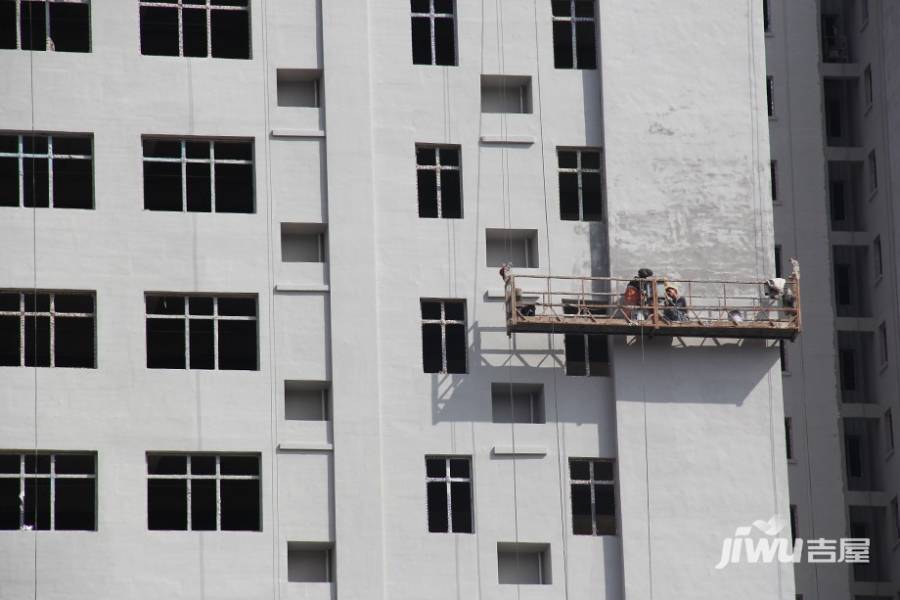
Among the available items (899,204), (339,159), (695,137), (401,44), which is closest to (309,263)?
(339,159)

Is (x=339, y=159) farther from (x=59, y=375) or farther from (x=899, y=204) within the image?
(x=899, y=204)

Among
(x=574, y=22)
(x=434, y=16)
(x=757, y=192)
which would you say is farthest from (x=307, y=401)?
(x=757, y=192)

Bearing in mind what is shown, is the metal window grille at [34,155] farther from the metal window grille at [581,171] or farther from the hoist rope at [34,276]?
the metal window grille at [581,171]

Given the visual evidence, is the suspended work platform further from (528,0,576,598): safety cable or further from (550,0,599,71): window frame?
(550,0,599,71): window frame

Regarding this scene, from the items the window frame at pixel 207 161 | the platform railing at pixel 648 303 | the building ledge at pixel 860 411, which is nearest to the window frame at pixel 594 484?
the platform railing at pixel 648 303

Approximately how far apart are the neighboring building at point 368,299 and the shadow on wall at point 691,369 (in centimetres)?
6

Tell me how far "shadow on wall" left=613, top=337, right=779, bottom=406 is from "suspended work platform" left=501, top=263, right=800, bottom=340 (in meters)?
0.76

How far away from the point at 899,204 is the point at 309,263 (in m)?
20.2

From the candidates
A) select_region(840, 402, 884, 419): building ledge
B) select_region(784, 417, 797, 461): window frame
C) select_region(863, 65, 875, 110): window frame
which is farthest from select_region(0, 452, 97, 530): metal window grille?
select_region(863, 65, 875, 110): window frame

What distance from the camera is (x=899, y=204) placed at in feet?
211

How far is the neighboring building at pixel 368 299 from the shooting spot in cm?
5028

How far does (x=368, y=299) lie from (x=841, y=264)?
19920mm

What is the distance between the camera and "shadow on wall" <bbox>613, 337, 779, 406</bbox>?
5266 cm

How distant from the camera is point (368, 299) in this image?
51.8 m
